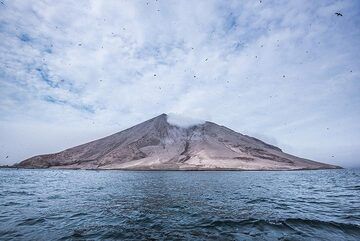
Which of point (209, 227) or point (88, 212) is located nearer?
point (209, 227)

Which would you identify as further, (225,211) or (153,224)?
(225,211)

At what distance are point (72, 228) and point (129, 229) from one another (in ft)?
11.9

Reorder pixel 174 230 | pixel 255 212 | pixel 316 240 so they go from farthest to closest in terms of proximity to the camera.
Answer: pixel 255 212
pixel 174 230
pixel 316 240

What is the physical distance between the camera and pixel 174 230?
15430 millimetres

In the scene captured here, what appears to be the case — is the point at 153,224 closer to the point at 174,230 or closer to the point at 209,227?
the point at 174,230

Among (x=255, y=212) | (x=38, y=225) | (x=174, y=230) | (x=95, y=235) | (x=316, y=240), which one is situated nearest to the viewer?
(x=316, y=240)

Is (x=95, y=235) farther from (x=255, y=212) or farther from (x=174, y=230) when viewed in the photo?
(x=255, y=212)

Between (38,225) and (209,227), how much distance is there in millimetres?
11358

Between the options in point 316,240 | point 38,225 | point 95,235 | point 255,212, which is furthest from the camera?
point 255,212

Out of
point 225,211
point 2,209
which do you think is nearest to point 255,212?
point 225,211

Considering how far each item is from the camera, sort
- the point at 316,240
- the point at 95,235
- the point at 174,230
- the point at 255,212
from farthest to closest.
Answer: the point at 255,212, the point at 174,230, the point at 95,235, the point at 316,240

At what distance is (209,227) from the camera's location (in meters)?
16.2

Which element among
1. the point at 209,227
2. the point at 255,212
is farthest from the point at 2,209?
the point at 255,212

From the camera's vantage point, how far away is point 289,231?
49.7ft
